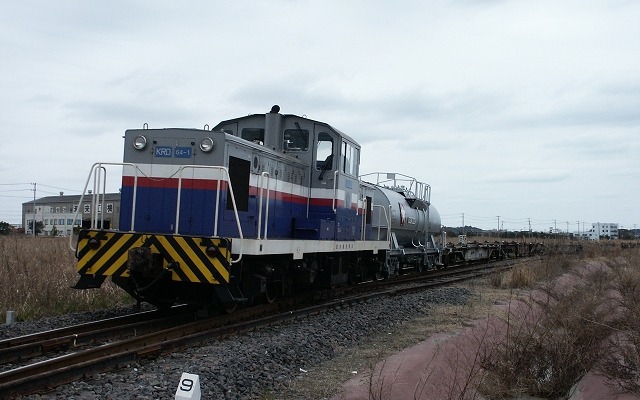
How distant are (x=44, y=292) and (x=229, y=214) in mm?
3760

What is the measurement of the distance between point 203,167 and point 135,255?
61.9 inches

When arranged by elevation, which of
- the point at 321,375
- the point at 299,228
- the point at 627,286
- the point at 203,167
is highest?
the point at 203,167

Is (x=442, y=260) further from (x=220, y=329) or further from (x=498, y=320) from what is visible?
(x=220, y=329)

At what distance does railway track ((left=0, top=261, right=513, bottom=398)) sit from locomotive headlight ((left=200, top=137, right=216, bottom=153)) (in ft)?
8.51

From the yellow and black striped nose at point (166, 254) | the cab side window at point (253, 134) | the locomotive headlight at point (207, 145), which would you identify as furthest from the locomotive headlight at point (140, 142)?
the cab side window at point (253, 134)

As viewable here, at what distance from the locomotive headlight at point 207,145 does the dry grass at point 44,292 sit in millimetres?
3803

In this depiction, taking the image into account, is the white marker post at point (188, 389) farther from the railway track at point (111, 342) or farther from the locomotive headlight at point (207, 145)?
the locomotive headlight at point (207, 145)

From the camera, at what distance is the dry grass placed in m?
10.0

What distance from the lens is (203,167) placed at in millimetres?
8812

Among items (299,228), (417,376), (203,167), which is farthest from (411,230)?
(417,376)

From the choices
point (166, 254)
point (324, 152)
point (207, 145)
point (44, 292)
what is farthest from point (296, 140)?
point (44, 292)

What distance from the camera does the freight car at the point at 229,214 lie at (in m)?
8.73

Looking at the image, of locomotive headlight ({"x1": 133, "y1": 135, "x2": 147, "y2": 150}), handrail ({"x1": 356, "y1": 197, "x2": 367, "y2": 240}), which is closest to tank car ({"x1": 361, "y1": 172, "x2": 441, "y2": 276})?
handrail ({"x1": 356, "y1": 197, "x2": 367, "y2": 240})

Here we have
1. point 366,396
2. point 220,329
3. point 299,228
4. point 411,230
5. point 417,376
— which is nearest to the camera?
point 366,396
